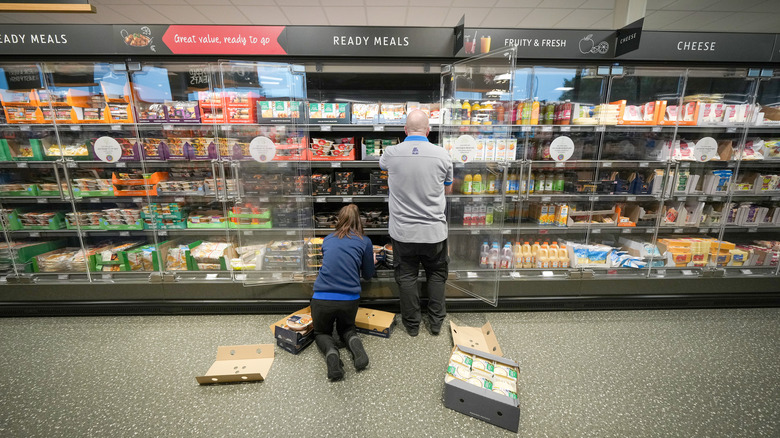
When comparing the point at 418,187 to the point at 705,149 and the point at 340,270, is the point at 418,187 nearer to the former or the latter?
the point at 340,270

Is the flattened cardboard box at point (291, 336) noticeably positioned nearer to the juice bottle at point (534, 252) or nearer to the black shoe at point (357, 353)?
the black shoe at point (357, 353)

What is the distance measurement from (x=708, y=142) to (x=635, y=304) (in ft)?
6.32

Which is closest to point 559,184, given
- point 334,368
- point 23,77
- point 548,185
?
point 548,185

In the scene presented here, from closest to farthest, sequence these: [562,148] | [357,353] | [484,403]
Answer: [484,403]
[357,353]
[562,148]

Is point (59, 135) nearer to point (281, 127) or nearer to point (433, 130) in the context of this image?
point (281, 127)

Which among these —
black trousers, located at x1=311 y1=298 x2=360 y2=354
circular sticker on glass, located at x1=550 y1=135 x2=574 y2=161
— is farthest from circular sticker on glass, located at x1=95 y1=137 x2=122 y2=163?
circular sticker on glass, located at x1=550 y1=135 x2=574 y2=161

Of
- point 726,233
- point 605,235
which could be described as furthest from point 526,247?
point 726,233

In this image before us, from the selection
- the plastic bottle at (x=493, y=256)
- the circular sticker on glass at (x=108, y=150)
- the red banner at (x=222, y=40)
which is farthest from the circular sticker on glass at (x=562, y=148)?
the circular sticker on glass at (x=108, y=150)

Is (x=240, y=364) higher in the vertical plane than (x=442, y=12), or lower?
lower

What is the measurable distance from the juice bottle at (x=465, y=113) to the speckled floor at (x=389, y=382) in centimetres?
208

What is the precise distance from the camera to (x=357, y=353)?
244 centimetres

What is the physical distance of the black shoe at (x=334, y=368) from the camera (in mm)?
2287

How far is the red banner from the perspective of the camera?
2.78m

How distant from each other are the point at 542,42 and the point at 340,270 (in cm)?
280
